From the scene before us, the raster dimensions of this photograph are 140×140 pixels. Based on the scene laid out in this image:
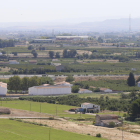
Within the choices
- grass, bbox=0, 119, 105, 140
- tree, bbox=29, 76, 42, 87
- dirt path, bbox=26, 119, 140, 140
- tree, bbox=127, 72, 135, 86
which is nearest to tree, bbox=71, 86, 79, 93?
tree, bbox=29, 76, 42, 87

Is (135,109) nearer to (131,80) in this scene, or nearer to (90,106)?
(90,106)

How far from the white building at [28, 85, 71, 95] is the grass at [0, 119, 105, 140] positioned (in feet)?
57.7

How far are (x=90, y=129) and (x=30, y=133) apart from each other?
4757 mm

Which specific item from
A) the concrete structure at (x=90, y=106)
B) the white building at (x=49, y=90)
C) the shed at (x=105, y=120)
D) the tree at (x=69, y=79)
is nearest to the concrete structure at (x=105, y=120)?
the shed at (x=105, y=120)

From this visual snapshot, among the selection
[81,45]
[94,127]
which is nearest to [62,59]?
[81,45]

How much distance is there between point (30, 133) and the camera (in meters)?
27.3

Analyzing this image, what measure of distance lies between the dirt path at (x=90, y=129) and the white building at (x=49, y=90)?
52.6ft

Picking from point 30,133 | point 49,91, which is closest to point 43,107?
point 49,91

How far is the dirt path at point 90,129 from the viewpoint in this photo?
27473mm

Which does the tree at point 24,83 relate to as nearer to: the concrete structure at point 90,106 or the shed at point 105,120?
the concrete structure at point 90,106

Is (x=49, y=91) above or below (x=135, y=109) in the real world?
below

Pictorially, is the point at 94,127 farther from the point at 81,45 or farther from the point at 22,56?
the point at 81,45

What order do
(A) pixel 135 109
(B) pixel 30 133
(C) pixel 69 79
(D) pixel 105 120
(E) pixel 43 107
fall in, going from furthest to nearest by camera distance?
(C) pixel 69 79 < (E) pixel 43 107 < (A) pixel 135 109 < (D) pixel 105 120 < (B) pixel 30 133

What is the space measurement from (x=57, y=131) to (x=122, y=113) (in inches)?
384
